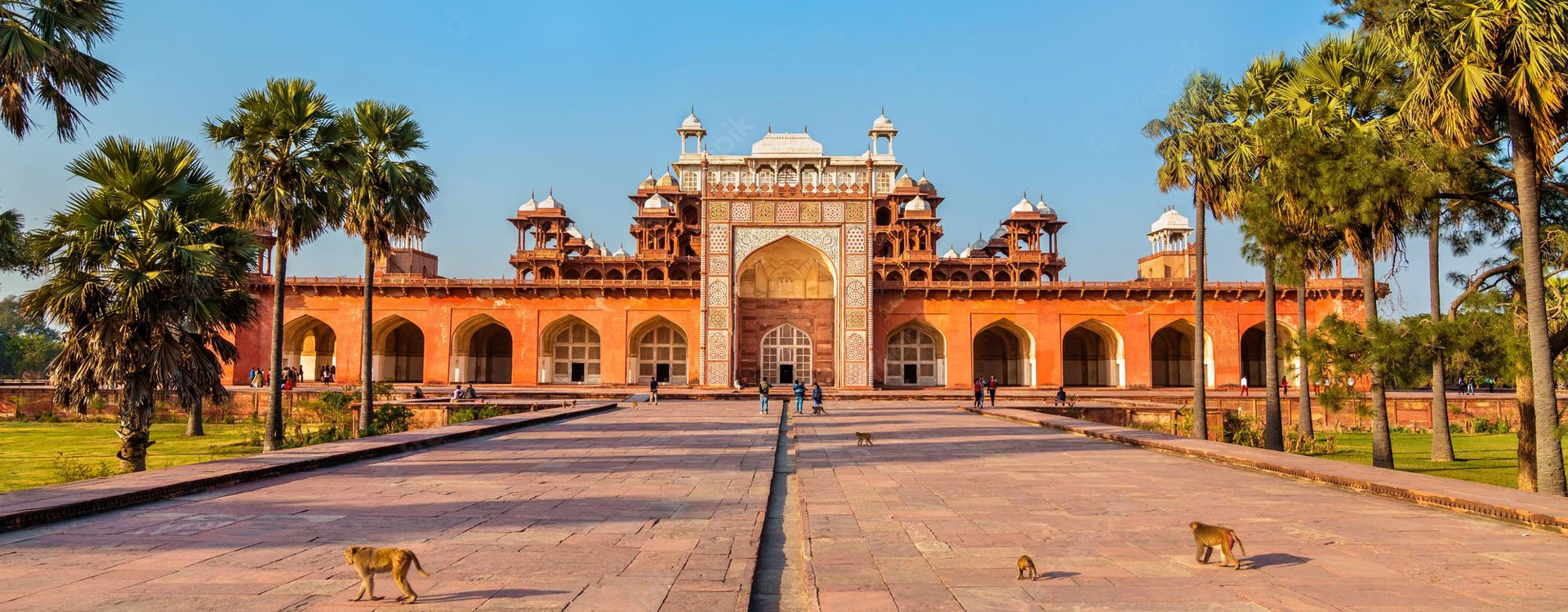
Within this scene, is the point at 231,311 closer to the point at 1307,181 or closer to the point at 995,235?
the point at 1307,181

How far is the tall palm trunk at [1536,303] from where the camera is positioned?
9.41 m

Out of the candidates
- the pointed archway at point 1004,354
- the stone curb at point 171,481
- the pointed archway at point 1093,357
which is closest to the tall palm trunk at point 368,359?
the stone curb at point 171,481

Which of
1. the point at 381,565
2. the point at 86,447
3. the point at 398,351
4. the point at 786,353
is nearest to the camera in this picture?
the point at 381,565

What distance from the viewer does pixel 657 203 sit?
135 feet

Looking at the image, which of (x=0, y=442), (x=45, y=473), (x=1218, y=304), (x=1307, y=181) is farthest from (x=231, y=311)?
(x=1218, y=304)

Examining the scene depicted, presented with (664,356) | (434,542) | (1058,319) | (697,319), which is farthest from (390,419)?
(1058,319)

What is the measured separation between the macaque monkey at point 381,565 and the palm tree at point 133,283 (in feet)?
31.4

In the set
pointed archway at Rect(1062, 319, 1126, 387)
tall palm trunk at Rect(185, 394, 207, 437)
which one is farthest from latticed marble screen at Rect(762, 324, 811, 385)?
tall palm trunk at Rect(185, 394, 207, 437)

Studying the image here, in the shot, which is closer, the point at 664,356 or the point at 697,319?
the point at 697,319

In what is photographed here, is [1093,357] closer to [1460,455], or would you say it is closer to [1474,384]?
[1474,384]

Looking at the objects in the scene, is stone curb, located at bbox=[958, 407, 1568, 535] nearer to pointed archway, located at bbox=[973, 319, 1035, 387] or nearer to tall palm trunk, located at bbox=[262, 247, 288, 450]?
tall palm trunk, located at bbox=[262, 247, 288, 450]

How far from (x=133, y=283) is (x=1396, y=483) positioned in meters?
13.5

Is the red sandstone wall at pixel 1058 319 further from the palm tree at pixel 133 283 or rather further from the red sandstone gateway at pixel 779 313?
the palm tree at pixel 133 283

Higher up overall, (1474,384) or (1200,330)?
(1200,330)
